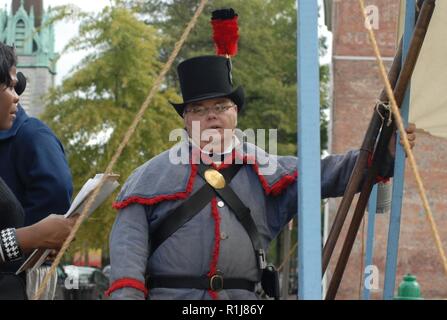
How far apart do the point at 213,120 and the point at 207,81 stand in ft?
0.61

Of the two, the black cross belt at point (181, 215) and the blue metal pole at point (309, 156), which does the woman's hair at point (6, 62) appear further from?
A: the blue metal pole at point (309, 156)

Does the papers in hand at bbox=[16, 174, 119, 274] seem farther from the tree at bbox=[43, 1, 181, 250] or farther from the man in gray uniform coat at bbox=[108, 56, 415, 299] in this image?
the tree at bbox=[43, 1, 181, 250]

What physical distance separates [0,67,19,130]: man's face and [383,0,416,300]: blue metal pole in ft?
4.90

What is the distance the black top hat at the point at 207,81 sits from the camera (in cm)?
354

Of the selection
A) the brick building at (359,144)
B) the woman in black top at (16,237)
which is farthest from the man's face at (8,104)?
the brick building at (359,144)

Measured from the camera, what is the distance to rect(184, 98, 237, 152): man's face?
11.4 ft

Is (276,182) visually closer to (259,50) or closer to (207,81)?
(207,81)

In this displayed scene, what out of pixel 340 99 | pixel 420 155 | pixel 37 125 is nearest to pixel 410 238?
pixel 420 155

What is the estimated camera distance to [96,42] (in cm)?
1669

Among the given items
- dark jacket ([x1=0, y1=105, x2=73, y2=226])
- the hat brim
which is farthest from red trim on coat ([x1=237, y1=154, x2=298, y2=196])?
dark jacket ([x1=0, y1=105, x2=73, y2=226])
